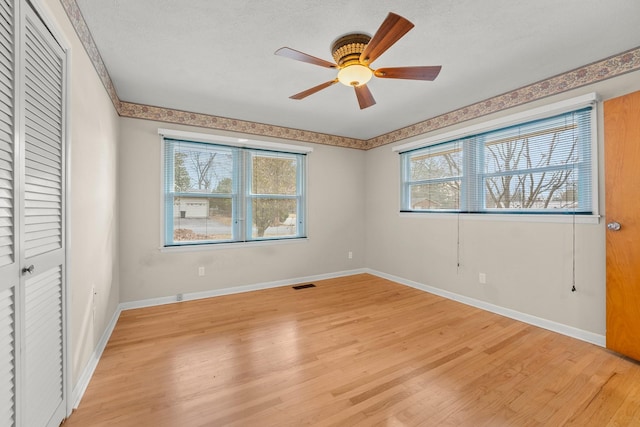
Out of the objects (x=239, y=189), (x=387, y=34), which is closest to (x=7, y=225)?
(x=387, y=34)

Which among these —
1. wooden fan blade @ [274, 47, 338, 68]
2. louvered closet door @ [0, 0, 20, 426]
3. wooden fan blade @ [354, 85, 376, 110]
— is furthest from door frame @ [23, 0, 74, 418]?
wooden fan blade @ [354, 85, 376, 110]

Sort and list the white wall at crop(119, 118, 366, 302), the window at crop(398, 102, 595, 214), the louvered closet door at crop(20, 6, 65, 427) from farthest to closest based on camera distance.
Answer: the white wall at crop(119, 118, 366, 302)
the window at crop(398, 102, 595, 214)
the louvered closet door at crop(20, 6, 65, 427)

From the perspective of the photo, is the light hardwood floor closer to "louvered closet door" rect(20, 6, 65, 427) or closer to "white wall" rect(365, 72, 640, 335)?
"white wall" rect(365, 72, 640, 335)

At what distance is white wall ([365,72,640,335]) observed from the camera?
253 cm

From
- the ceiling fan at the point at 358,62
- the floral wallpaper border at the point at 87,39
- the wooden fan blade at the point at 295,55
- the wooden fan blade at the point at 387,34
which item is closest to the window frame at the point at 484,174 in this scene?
the ceiling fan at the point at 358,62

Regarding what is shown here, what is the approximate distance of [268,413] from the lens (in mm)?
1649

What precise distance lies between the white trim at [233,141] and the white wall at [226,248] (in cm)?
14

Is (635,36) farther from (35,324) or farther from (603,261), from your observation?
(35,324)

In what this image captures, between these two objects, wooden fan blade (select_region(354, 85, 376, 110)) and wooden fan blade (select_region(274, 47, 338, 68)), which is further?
wooden fan blade (select_region(354, 85, 376, 110))

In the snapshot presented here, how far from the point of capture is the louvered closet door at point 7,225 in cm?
105

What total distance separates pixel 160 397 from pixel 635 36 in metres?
4.29

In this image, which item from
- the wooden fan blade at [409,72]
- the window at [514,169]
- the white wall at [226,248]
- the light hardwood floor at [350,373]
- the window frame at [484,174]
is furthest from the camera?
the white wall at [226,248]

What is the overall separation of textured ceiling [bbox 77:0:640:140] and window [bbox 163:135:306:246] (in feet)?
2.72

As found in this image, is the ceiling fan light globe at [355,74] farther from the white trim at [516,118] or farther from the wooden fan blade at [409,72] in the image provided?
the white trim at [516,118]
